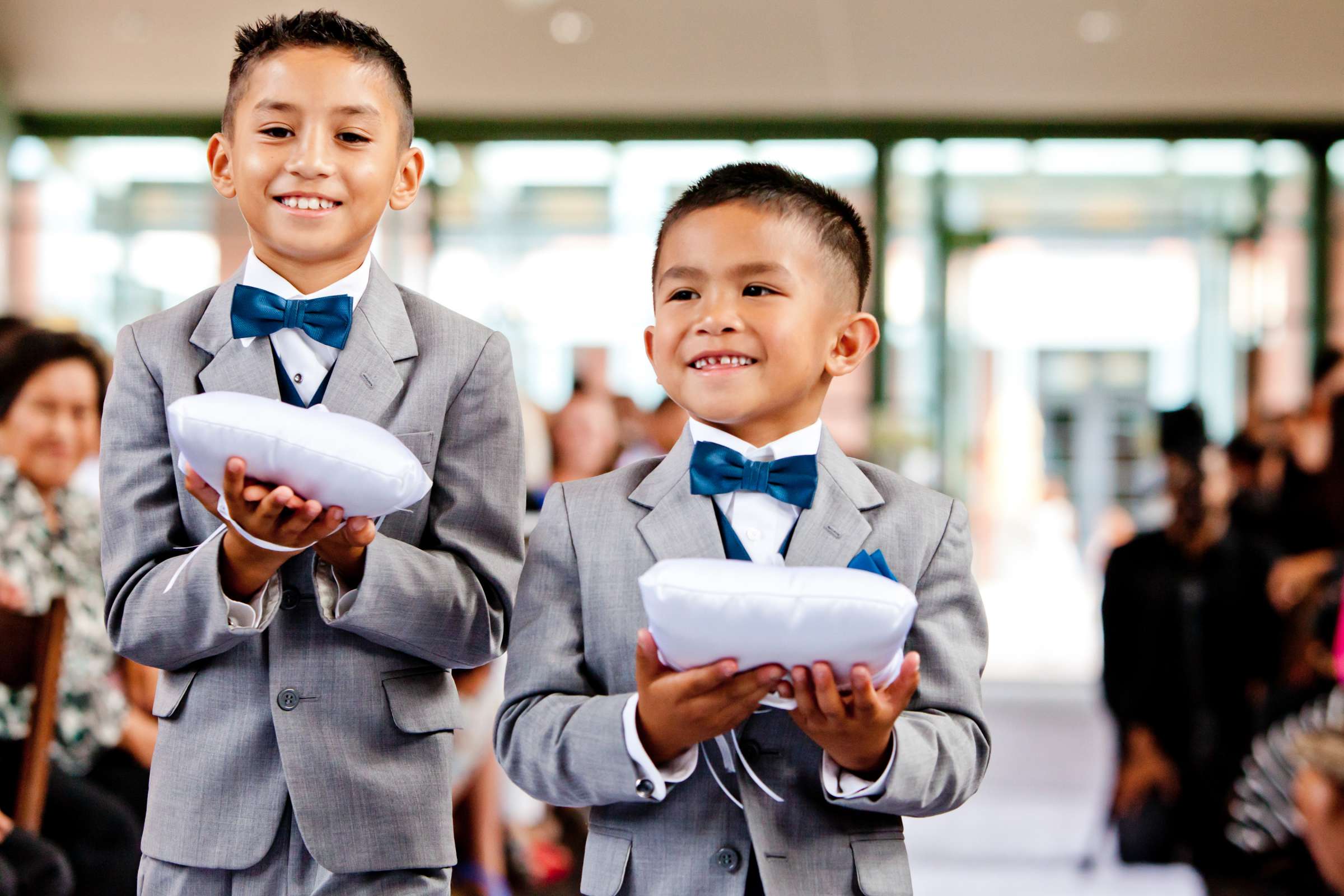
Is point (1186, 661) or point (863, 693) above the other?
point (863, 693)

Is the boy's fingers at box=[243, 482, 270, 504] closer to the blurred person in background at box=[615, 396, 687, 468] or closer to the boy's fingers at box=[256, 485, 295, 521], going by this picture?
the boy's fingers at box=[256, 485, 295, 521]

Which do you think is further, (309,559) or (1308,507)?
(1308,507)

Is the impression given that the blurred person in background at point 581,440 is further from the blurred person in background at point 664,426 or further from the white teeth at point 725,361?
the white teeth at point 725,361

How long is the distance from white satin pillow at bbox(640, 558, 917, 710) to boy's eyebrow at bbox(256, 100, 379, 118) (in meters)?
0.53

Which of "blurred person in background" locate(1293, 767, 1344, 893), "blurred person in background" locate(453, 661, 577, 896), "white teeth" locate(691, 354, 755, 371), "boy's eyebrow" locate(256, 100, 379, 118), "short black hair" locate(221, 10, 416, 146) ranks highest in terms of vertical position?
"short black hair" locate(221, 10, 416, 146)

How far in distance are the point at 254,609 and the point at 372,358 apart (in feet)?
0.85

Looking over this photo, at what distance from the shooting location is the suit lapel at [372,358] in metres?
1.25

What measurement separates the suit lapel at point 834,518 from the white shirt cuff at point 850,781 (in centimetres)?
17

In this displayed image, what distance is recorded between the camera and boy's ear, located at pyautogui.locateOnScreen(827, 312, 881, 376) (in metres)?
1.31

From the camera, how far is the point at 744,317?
1219 millimetres

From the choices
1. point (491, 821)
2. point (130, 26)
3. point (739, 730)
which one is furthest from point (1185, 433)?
point (130, 26)

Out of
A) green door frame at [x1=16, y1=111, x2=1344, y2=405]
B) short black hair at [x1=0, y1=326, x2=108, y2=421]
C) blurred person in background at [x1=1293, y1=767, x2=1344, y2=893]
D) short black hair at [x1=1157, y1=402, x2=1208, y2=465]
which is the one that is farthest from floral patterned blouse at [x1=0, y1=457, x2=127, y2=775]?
green door frame at [x1=16, y1=111, x2=1344, y2=405]

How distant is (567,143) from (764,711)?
7720mm

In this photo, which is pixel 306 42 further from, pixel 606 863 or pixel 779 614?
pixel 606 863
